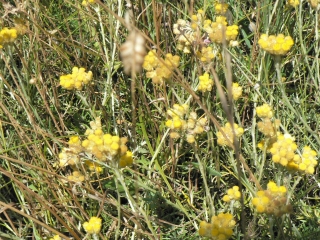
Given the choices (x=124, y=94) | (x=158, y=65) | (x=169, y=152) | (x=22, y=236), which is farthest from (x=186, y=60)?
(x=22, y=236)

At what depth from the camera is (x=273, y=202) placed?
3.11 feet

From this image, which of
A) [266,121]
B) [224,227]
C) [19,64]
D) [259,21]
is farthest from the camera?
[19,64]

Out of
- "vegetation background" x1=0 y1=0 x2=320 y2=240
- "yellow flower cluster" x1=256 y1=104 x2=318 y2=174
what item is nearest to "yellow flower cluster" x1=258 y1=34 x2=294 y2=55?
"vegetation background" x1=0 y1=0 x2=320 y2=240

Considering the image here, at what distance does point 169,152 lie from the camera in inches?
61.3

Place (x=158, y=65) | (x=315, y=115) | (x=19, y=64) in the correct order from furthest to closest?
1. (x=19, y=64)
2. (x=315, y=115)
3. (x=158, y=65)

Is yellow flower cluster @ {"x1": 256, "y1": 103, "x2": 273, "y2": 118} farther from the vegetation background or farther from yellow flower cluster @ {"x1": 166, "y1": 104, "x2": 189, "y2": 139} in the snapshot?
yellow flower cluster @ {"x1": 166, "y1": 104, "x2": 189, "y2": 139}

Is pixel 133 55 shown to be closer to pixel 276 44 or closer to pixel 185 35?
pixel 276 44

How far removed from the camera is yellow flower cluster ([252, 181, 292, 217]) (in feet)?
3.10

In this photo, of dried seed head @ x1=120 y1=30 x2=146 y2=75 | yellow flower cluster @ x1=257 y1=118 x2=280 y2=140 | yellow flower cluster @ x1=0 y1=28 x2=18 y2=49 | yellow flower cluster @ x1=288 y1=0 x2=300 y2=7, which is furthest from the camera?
yellow flower cluster @ x1=288 y1=0 x2=300 y2=7

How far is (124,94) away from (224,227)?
2.92ft

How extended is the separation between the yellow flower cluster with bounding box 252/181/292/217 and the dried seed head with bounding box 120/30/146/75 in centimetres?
54

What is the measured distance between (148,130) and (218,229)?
0.70 metres

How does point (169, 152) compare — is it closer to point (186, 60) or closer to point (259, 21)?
point (186, 60)

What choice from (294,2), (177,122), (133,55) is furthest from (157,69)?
(133,55)
